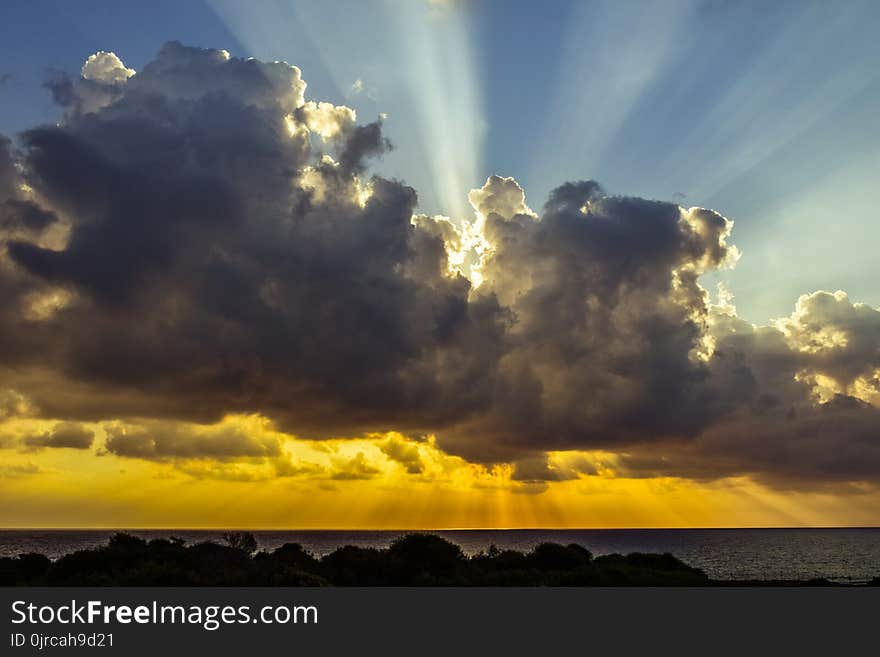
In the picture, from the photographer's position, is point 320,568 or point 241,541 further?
point 241,541

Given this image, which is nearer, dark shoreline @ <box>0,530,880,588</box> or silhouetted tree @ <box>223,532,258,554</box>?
dark shoreline @ <box>0,530,880,588</box>

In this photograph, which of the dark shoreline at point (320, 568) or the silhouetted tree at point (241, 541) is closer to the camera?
the dark shoreline at point (320, 568)

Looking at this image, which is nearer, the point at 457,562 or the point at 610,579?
the point at 610,579

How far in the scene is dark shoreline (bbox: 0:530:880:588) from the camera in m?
55.2

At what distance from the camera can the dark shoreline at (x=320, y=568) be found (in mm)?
55219

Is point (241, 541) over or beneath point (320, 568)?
over

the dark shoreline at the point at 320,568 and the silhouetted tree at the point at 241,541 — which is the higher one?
the silhouetted tree at the point at 241,541

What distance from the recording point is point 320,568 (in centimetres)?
6938
